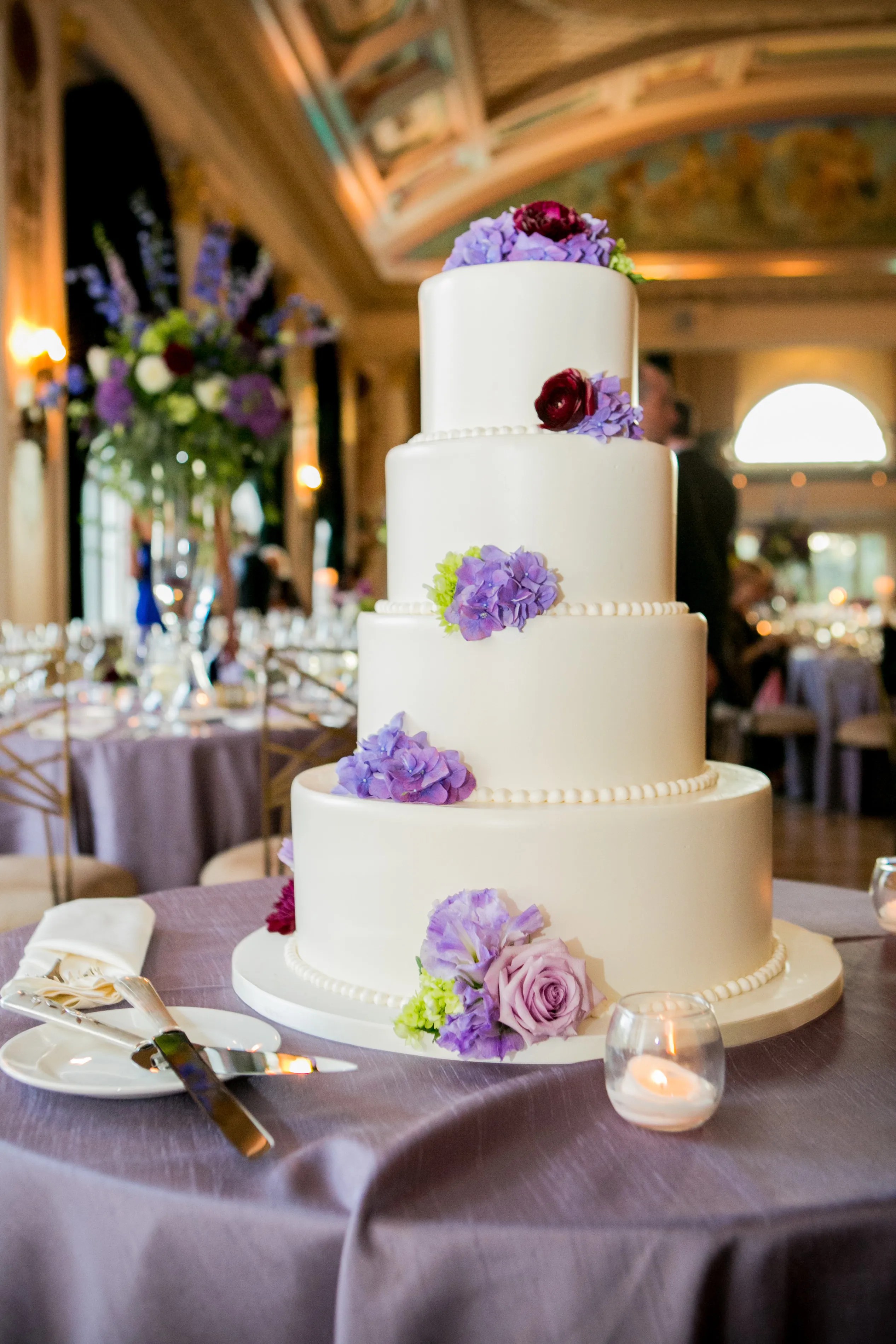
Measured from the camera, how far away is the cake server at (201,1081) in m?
1.11

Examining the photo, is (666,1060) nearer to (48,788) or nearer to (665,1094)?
(665,1094)

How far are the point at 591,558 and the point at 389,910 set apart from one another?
0.53 metres

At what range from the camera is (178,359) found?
4.22 m

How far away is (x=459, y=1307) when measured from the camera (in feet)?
3.24

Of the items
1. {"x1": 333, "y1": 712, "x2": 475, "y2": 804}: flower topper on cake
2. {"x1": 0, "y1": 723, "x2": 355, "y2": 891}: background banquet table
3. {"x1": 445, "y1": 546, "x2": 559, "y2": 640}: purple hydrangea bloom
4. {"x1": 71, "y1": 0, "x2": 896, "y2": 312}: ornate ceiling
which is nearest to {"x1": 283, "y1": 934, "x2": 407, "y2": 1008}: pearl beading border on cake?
{"x1": 333, "y1": 712, "x2": 475, "y2": 804}: flower topper on cake

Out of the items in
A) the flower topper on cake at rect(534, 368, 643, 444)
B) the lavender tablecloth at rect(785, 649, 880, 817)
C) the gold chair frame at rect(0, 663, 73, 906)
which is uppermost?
the flower topper on cake at rect(534, 368, 643, 444)

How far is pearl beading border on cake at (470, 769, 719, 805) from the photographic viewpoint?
1529mm

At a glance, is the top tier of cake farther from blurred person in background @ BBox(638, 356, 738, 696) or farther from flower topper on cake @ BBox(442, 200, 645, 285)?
blurred person in background @ BBox(638, 356, 738, 696)

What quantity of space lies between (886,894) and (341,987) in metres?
0.88

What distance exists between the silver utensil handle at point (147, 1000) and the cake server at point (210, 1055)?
0.03 meters

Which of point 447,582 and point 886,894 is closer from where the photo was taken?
point 447,582

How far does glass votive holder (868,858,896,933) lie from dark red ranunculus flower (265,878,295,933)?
860mm

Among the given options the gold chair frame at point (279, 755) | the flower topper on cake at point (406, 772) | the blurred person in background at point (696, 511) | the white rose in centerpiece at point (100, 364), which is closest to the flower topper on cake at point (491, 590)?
the flower topper on cake at point (406, 772)

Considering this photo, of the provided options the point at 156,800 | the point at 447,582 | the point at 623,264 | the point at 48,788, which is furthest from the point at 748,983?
the point at 48,788
